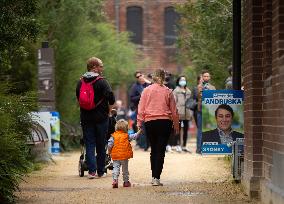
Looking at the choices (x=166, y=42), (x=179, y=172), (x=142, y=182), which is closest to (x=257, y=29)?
(x=142, y=182)

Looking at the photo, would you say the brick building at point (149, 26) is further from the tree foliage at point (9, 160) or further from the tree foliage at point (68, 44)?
the tree foliage at point (9, 160)

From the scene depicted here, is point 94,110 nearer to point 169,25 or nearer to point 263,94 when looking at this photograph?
point 263,94

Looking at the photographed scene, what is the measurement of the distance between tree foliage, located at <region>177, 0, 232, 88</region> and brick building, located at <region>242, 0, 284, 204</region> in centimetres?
874

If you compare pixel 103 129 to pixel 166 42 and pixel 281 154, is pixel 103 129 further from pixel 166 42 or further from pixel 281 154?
pixel 166 42

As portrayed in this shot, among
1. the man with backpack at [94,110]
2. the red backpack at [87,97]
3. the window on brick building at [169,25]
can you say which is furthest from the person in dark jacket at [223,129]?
the window on brick building at [169,25]

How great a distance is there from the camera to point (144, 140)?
25.7 meters

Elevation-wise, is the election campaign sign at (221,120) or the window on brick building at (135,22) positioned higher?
the window on brick building at (135,22)

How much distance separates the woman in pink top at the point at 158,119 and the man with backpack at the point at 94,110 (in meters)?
1.04

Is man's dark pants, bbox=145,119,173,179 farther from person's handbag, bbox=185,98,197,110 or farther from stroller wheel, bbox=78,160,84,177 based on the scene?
person's handbag, bbox=185,98,197,110

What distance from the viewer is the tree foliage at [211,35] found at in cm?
2258

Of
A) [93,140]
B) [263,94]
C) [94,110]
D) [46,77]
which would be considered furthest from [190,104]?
[263,94]

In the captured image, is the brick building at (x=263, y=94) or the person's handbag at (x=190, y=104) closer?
the brick building at (x=263, y=94)

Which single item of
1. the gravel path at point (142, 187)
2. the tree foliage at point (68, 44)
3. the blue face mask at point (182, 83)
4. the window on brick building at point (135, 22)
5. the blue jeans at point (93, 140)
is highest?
the window on brick building at point (135, 22)

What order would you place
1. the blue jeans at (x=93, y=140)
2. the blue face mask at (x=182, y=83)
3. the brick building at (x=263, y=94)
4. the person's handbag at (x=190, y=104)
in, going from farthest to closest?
the blue face mask at (x=182, y=83), the person's handbag at (x=190, y=104), the blue jeans at (x=93, y=140), the brick building at (x=263, y=94)
